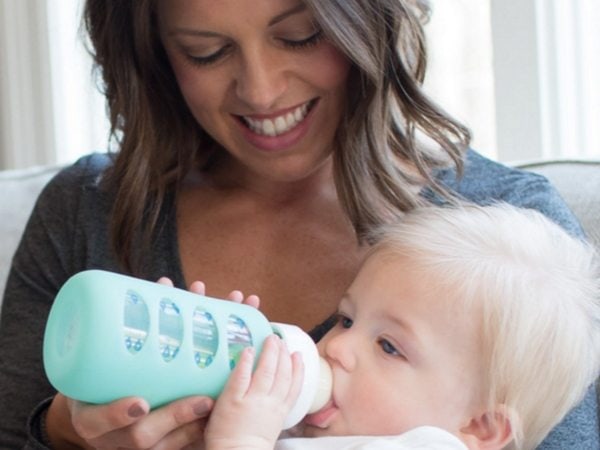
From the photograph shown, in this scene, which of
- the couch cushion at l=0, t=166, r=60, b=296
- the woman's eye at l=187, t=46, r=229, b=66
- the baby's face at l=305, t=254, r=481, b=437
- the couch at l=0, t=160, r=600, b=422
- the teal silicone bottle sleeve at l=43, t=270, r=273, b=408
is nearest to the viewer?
the teal silicone bottle sleeve at l=43, t=270, r=273, b=408

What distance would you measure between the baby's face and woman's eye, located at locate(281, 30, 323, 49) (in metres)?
0.42

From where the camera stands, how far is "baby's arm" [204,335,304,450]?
1.23m

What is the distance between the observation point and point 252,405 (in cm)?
124

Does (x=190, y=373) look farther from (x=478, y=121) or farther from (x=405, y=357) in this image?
(x=478, y=121)

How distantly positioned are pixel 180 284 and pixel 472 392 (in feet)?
1.81

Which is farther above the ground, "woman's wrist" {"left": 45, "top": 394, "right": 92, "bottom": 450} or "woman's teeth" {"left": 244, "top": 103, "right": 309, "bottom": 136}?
"woman's teeth" {"left": 244, "top": 103, "right": 309, "bottom": 136}

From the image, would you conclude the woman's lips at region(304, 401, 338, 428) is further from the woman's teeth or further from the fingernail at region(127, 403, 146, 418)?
the woman's teeth

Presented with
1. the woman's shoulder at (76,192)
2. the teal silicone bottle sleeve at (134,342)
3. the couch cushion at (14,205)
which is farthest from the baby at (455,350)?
the couch cushion at (14,205)

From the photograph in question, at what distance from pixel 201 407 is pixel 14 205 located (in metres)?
1.12

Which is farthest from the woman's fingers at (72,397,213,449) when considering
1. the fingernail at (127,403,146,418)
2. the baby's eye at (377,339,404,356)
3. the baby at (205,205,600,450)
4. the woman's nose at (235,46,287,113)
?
the woman's nose at (235,46,287,113)

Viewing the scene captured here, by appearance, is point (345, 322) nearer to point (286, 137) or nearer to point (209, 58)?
point (286, 137)

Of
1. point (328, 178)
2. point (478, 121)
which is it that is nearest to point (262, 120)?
point (328, 178)

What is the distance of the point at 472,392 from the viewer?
1368 mm

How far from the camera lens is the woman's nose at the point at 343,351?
1.36 m
